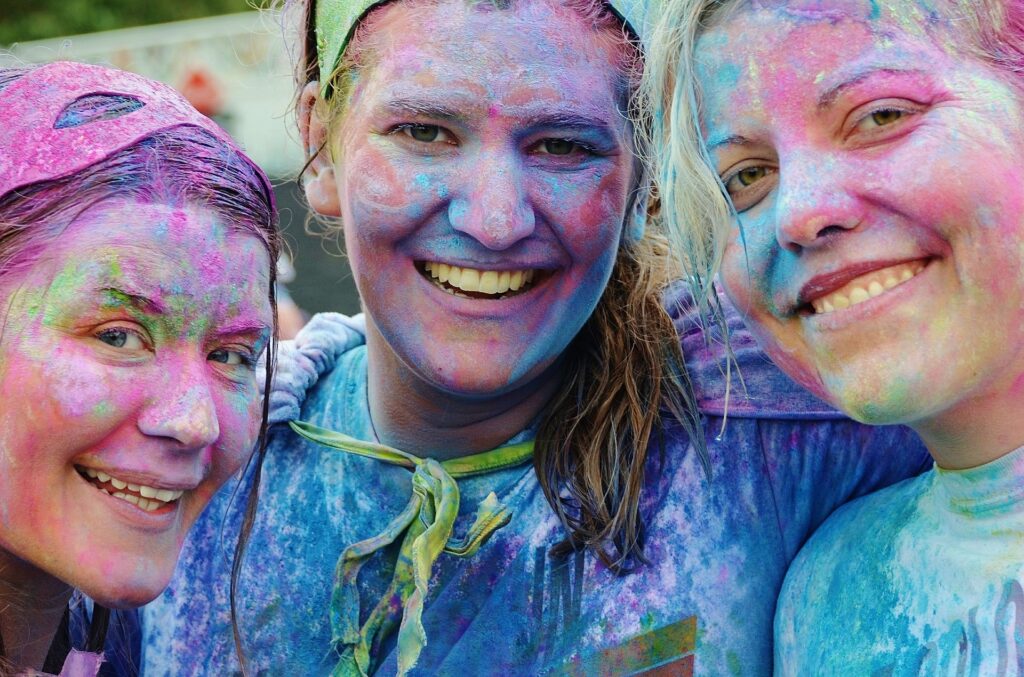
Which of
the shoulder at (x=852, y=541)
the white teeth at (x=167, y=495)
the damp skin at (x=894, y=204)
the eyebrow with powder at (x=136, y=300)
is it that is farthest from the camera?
the shoulder at (x=852, y=541)

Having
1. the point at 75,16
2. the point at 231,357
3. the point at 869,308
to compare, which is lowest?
the point at 75,16

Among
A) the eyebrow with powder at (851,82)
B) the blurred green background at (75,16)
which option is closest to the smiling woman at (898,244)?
the eyebrow with powder at (851,82)

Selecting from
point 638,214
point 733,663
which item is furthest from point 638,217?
point 733,663

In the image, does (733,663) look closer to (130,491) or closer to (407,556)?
(407,556)

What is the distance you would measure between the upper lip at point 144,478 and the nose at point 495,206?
0.66 m

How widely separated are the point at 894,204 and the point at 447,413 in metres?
1.08

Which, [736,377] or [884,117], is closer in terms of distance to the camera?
[884,117]

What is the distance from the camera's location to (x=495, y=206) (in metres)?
2.20

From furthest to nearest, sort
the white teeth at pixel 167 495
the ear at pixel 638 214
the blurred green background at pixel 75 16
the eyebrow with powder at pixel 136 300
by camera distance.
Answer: the blurred green background at pixel 75 16, the ear at pixel 638 214, the white teeth at pixel 167 495, the eyebrow with powder at pixel 136 300

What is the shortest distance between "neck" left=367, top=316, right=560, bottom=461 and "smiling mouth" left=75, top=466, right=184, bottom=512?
0.70 m

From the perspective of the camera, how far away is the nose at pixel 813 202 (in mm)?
1787

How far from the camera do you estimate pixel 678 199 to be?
2.11 m

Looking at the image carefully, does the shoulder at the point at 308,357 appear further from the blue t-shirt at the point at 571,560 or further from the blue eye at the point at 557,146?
the blue eye at the point at 557,146

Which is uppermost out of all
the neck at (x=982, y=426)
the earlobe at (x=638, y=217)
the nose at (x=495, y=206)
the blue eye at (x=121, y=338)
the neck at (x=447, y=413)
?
the neck at (x=982, y=426)
